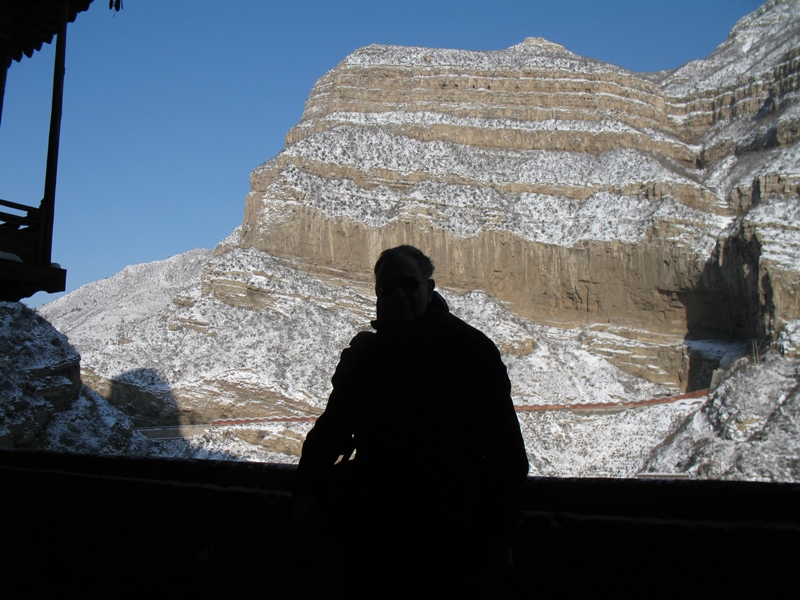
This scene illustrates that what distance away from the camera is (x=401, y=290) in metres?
3.19

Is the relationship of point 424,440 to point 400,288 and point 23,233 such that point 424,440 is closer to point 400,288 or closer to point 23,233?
point 400,288

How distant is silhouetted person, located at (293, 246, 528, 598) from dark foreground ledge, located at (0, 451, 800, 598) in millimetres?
722

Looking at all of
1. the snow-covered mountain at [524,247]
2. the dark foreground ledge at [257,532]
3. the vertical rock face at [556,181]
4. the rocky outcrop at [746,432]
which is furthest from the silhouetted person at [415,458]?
the vertical rock face at [556,181]

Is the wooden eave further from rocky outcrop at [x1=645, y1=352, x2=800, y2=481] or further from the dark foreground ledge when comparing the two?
rocky outcrop at [x1=645, y1=352, x2=800, y2=481]

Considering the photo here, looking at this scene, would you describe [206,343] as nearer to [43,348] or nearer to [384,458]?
[43,348]

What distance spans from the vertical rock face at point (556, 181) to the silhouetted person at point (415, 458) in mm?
40946

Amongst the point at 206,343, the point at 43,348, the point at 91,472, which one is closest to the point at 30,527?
the point at 91,472

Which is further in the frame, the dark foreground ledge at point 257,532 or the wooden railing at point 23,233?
the wooden railing at point 23,233

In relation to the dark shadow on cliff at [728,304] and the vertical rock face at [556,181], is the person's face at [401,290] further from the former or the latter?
the vertical rock face at [556,181]

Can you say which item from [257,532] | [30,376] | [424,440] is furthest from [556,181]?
[424,440]

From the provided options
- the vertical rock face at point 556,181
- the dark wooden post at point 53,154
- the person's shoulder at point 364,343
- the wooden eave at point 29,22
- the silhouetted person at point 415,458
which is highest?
the vertical rock face at point 556,181

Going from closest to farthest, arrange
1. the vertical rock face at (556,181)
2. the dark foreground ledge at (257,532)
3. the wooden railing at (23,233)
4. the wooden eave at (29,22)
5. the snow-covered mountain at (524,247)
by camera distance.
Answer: the dark foreground ledge at (257,532) < the wooden railing at (23,233) < the wooden eave at (29,22) < the snow-covered mountain at (524,247) < the vertical rock face at (556,181)

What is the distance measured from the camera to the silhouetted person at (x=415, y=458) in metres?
2.88

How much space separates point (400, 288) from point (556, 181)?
59.1 meters
